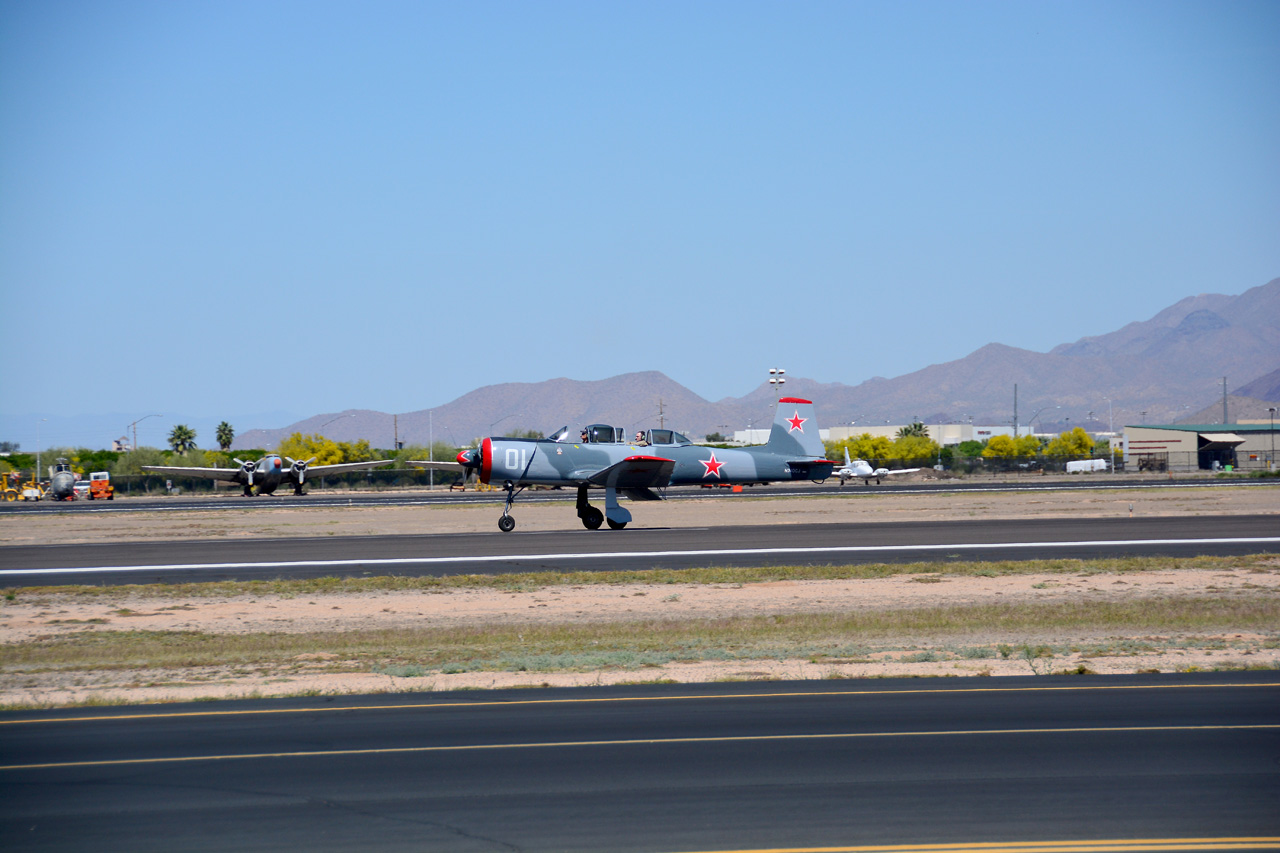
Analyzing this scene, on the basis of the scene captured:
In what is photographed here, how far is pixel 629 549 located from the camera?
28203mm

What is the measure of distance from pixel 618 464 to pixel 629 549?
5063 millimetres

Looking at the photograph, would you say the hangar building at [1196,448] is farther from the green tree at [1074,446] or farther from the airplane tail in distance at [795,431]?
the airplane tail in distance at [795,431]

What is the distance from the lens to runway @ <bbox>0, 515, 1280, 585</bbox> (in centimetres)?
2475

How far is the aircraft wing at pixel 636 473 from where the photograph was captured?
32562 mm

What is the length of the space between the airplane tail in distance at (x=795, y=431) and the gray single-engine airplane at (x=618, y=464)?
0.05 meters

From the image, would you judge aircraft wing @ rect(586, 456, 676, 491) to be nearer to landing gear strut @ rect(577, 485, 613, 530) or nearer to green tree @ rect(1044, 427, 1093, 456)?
landing gear strut @ rect(577, 485, 613, 530)

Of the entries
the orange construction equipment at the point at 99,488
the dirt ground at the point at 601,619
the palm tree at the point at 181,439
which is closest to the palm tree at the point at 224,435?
the palm tree at the point at 181,439

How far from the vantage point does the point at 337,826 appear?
6.89 m

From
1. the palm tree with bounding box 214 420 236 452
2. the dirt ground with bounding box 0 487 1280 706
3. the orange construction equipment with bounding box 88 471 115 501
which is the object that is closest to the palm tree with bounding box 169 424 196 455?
the palm tree with bounding box 214 420 236 452

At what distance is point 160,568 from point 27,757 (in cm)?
1841

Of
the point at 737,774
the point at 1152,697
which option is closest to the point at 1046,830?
the point at 737,774

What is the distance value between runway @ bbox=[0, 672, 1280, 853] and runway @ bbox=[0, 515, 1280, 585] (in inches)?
532

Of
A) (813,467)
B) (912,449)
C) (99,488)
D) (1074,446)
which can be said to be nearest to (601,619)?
(813,467)

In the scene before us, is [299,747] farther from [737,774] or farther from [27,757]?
[737,774]
